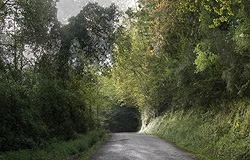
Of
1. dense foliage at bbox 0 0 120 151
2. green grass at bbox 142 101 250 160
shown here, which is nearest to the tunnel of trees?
dense foliage at bbox 0 0 120 151

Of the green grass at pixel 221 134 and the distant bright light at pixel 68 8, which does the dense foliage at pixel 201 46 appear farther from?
the distant bright light at pixel 68 8

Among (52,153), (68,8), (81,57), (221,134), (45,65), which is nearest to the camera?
(52,153)

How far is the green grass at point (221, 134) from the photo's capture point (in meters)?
10.9

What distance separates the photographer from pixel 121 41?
65.5ft

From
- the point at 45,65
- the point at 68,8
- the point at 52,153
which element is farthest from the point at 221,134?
the point at 68,8

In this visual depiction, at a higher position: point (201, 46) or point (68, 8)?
point (68, 8)

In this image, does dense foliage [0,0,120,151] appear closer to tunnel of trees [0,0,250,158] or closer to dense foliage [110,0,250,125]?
tunnel of trees [0,0,250,158]

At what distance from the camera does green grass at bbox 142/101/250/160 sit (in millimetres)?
10852

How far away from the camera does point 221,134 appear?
13156mm

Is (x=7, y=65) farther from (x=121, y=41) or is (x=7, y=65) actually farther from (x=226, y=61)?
(x=226, y=61)

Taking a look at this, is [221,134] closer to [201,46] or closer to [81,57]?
[201,46]

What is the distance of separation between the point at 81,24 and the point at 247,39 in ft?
34.8

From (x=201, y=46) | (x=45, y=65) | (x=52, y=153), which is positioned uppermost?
(x=201, y=46)

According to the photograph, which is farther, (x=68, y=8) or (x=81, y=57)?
(x=68, y=8)
